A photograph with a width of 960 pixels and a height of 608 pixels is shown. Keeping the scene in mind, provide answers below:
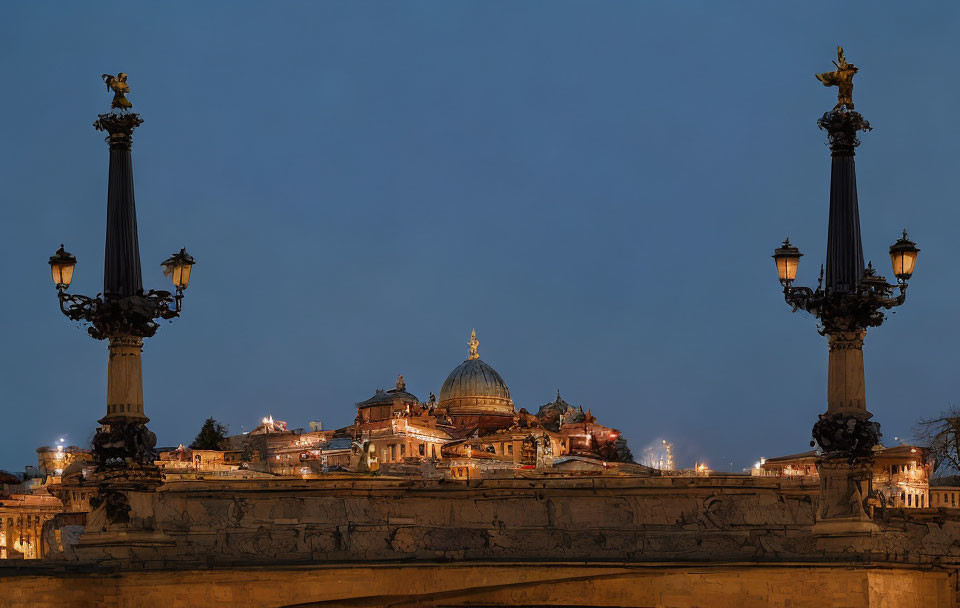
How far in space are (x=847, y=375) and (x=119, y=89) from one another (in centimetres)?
1314

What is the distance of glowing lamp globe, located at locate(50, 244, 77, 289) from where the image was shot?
23.5m

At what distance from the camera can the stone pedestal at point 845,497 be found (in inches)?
894

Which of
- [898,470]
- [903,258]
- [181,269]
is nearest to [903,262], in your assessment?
[903,258]

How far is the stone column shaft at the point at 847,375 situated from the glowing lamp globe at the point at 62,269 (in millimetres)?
12373

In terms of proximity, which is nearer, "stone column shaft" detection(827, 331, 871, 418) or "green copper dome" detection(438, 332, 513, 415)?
"stone column shaft" detection(827, 331, 871, 418)

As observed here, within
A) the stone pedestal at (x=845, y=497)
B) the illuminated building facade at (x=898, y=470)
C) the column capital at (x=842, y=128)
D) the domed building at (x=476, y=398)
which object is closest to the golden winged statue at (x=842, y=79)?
the column capital at (x=842, y=128)

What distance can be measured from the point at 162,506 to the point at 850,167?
13582 mm

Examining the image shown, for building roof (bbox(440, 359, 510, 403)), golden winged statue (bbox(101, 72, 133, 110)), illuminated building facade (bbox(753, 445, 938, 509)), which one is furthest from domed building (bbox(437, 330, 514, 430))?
golden winged statue (bbox(101, 72, 133, 110))

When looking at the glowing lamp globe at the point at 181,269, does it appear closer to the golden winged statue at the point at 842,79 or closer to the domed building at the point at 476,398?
the golden winged statue at the point at 842,79

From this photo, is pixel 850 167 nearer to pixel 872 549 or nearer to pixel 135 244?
pixel 872 549

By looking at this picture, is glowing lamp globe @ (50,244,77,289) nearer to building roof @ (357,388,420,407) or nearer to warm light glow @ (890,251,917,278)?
warm light glow @ (890,251,917,278)

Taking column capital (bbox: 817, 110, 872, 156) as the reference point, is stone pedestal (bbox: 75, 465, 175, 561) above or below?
below

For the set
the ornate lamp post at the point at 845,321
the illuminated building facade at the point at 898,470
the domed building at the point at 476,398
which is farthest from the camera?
the domed building at the point at 476,398

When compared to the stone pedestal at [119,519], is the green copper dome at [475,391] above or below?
above
